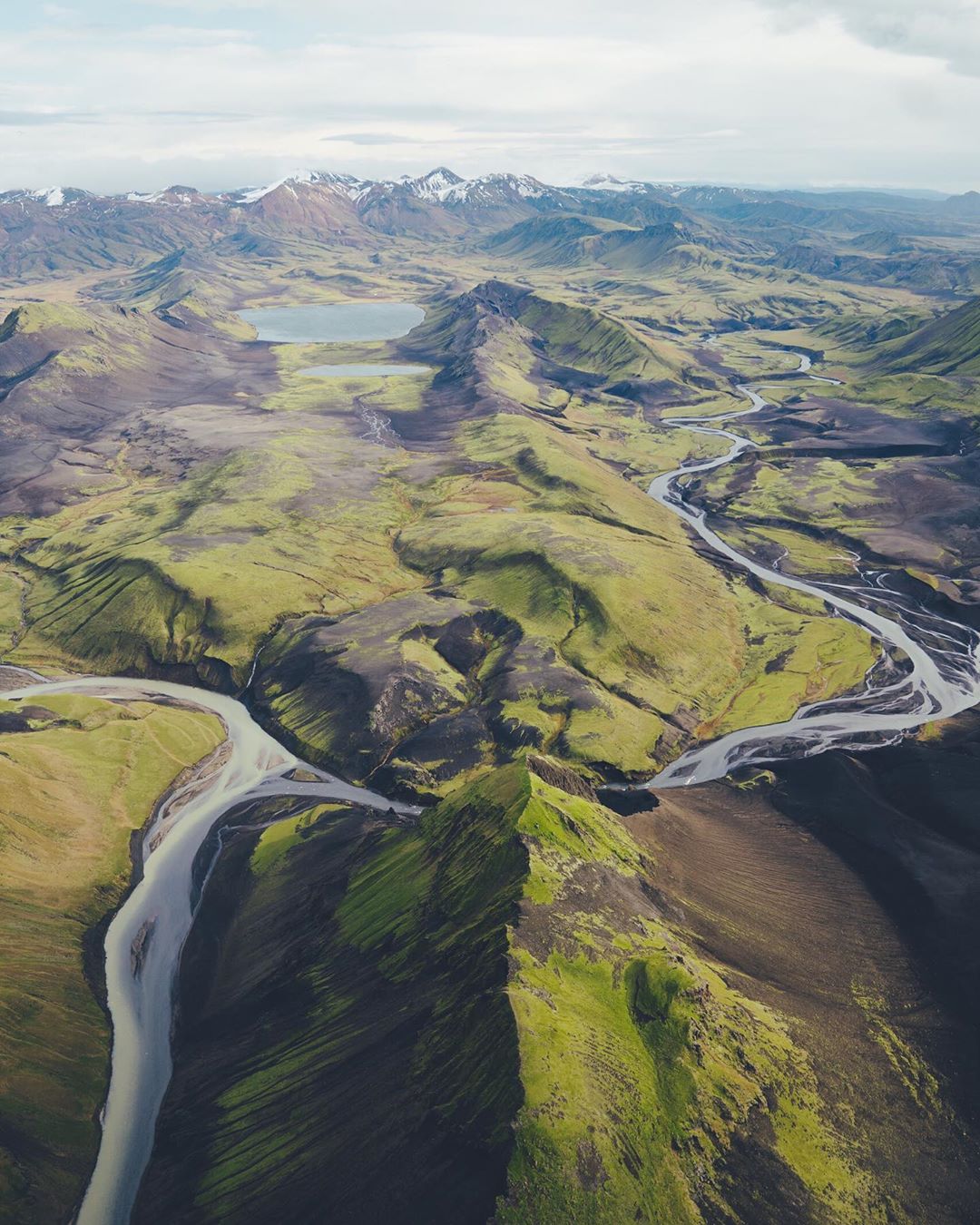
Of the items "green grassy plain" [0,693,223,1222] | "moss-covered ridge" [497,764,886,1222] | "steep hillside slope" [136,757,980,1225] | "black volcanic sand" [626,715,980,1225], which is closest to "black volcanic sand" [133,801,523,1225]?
"steep hillside slope" [136,757,980,1225]

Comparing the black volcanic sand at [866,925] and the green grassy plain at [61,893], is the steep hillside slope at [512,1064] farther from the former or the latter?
the green grassy plain at [61,893]

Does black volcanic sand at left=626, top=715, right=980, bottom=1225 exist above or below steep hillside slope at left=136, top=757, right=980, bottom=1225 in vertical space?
below

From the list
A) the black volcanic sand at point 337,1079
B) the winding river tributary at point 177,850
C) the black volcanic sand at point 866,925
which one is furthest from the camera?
the winding river tributary at point 177,850

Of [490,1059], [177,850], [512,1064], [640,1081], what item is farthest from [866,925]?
[177,850]

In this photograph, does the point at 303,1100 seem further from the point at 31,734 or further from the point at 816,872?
the point at 31,734

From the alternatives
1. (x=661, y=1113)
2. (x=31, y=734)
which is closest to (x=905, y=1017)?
(x=661, y=1113)

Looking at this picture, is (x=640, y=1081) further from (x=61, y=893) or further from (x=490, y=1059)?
(x=61, y=893)

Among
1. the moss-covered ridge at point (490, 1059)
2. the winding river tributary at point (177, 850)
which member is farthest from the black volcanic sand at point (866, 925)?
the winding river tributary at point (177, 850)

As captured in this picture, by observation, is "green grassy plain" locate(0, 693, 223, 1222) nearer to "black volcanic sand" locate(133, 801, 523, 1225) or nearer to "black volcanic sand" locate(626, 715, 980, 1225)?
"black volcanic sand" locate(133, 801, 523, 1225)
